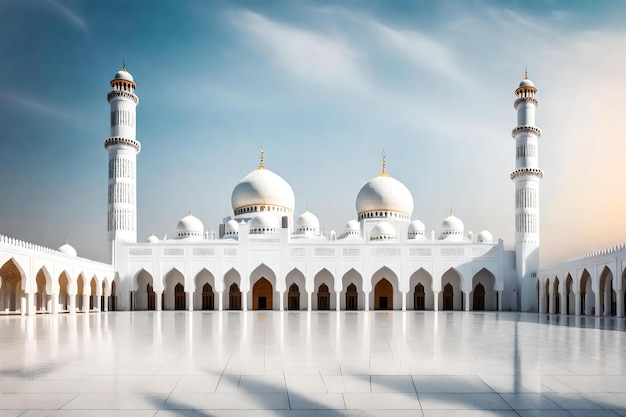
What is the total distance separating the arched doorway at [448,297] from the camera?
28062 mm

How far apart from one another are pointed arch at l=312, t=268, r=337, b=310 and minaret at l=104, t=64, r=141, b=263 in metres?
9.33

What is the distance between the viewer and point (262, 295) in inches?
1122

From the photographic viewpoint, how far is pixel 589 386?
4.54 meters

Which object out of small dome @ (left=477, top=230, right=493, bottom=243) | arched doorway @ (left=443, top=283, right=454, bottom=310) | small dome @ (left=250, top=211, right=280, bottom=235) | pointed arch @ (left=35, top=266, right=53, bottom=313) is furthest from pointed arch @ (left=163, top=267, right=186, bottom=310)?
small dome @ (left=477, top=230, right=493, bottom=243)

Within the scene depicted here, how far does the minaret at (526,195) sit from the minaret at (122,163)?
18729mm

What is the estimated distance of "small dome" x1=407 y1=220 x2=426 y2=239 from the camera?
99.7ft

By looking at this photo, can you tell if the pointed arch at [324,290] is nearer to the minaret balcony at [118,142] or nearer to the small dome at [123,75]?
the minaret balcony at [118,142]

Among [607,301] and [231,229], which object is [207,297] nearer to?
[231,229]

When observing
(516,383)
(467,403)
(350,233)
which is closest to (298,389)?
(467,403)

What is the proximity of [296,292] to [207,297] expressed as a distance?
4.54m

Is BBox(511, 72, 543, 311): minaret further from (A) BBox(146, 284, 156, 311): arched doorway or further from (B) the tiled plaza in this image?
(B) the tiled plaza

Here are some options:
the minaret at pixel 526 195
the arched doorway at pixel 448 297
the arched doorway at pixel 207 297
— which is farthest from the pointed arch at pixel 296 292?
the minaret at pixel 526 195

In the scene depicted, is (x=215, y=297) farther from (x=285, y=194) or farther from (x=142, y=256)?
(x=285, y=194)

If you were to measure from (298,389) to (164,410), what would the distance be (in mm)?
1126
